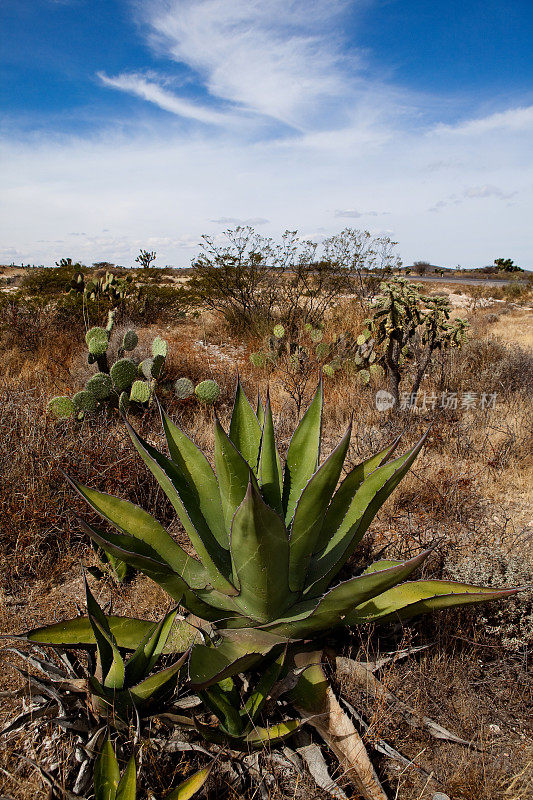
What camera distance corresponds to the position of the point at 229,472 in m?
1.72

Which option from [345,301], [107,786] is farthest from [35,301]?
[107,786]

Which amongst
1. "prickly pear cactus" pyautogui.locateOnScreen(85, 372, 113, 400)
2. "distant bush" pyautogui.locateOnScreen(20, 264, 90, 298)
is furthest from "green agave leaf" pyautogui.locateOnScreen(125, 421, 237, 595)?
"distant bush" pyautogui.locateOnScreen(20, 264, 90, 298)

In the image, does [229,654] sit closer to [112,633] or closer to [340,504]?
[112,633]

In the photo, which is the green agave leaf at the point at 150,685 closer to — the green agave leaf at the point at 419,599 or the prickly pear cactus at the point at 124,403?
the green agave leaf at the point at 419,599

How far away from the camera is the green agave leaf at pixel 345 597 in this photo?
1385 millimetres

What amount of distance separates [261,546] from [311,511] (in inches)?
12.1

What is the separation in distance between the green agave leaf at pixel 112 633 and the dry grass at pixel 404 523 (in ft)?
0.23

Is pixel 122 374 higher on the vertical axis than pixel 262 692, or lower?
higher

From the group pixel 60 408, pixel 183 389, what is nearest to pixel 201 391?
pixel 183 389

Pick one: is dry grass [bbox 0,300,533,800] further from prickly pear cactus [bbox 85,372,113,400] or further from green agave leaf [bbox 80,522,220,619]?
green agave leaf [bbox 80,522,220,619]

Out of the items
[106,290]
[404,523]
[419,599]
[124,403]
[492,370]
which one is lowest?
[404,523]

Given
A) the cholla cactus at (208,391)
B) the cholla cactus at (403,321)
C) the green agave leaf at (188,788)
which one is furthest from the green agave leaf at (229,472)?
the cholla cactus at (403,321)

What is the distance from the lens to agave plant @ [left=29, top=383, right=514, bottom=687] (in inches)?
57.1

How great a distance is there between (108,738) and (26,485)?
1747mm
